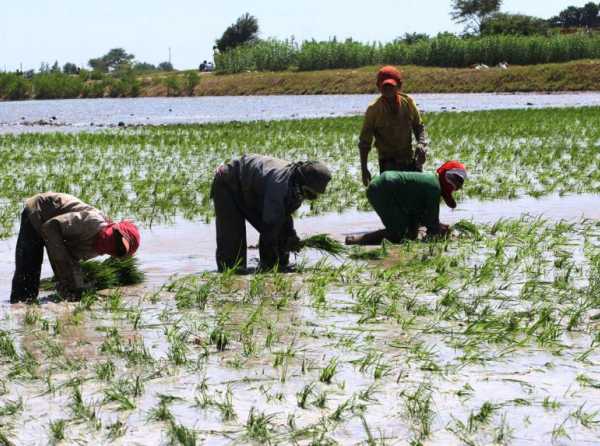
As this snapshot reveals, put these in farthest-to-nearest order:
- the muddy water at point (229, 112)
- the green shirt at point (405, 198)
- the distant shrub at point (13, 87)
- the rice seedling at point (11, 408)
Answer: the distant shrub at point (13, 87), the muddy water at point (229, 112), the green shirt at point (405, 198), the rice seedling at point (11, 408)

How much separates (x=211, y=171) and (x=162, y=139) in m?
7.70

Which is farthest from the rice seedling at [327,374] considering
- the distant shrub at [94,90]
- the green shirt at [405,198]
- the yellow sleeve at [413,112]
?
the distant shrub at [94,90]

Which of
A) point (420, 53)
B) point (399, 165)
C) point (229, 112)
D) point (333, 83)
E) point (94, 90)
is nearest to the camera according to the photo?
point (399, 165)

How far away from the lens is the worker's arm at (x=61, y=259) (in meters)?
6.46

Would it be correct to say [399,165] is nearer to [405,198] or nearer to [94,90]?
[405,198]

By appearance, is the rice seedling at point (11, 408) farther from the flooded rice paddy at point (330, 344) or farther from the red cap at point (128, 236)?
the red cap at point (128, 236)

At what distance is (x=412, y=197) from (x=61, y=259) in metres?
3.14

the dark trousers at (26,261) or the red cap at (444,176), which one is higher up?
the red cap at (444,176)

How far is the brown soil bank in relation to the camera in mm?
55344

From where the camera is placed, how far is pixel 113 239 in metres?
6.48

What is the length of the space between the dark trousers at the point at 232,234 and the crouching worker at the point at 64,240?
1.03 metres

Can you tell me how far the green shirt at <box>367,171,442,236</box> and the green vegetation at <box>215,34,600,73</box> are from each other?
5483 cm

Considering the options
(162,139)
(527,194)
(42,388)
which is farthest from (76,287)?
(162,139)

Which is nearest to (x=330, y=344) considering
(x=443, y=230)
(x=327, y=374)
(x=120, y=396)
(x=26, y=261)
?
(x=327, y=374)
